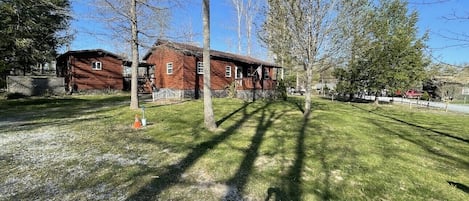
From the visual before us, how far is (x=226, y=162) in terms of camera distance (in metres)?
5.75

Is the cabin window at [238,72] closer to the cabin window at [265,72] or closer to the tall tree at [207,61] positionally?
the cabin window at [265,72]

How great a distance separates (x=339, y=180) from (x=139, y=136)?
5.74 m

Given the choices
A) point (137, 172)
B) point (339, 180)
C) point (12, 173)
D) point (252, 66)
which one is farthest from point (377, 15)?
point (12, 173)

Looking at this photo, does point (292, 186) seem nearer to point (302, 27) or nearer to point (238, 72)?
point (302, 27)

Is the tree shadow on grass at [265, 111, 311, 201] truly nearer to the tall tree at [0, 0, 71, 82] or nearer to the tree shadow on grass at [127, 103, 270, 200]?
the tree shadow on grass at [127, 103, 270, 200]

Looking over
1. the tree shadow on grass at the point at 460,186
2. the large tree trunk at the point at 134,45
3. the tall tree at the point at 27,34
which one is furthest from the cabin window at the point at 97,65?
the tree shadow on grass at the point at 460,186

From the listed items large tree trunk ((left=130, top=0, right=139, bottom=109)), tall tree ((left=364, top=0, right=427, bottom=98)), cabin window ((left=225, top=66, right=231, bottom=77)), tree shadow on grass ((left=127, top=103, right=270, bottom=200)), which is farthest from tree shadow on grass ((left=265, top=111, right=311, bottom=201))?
tall tree ((left=364, top=0, right=427, bottom=98))

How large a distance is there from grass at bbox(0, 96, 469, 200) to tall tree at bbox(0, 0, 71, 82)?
1262 cm

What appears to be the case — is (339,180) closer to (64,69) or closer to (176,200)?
(176,200)

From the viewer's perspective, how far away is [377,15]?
23.7 m

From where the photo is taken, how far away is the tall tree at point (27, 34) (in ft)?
60.5

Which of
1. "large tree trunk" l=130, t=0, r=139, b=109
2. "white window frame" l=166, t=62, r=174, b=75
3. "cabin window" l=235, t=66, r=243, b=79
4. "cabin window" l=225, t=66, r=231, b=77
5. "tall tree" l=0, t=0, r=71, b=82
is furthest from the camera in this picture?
"cabin window" l=235, t=66, r=243, b=79

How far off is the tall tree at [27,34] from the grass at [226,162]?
12621mm

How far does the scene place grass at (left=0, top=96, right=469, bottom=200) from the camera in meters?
4.42
